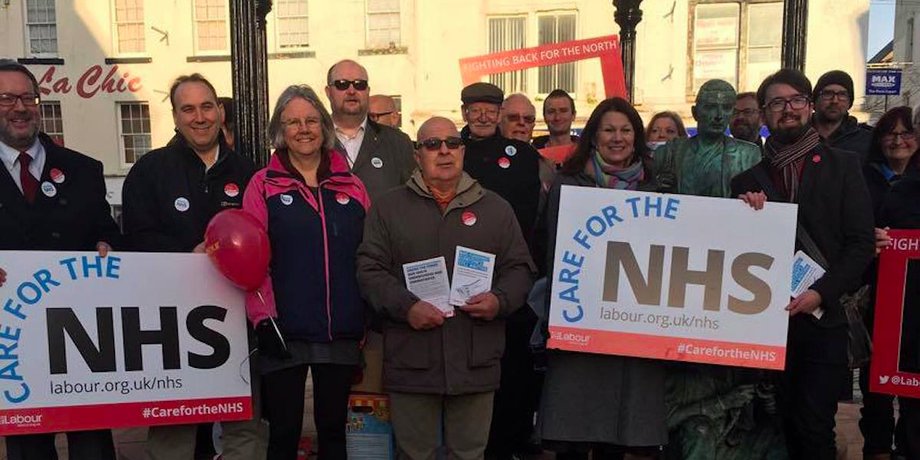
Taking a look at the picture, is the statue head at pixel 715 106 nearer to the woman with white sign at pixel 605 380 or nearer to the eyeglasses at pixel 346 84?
the woman with white sign at pixel 605 380

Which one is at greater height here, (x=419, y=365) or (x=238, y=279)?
(x=238, y=279)

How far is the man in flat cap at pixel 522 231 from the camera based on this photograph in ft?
13.4

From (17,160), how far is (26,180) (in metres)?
0.10

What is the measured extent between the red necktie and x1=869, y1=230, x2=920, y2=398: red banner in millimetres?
4064

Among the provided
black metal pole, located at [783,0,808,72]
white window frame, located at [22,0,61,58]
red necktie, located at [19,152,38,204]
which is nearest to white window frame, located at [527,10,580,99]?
white window frame, located at [22,0,61,58]

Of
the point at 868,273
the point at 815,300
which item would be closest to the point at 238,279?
the point at 815,300

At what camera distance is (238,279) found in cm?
308

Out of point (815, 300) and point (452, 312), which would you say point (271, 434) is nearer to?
point (452, 312)

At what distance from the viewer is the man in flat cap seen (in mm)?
4074

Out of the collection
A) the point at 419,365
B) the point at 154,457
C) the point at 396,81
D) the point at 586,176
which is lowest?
the point at 154,457

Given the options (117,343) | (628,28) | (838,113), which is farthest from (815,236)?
(628,28)

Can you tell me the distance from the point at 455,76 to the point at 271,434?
53.9 ft

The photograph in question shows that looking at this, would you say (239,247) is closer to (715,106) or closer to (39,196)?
(39,196)

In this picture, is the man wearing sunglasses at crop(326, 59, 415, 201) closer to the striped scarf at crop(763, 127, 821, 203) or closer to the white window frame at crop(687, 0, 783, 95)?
the striped scarf at crop(763, 127, 821, 203)
